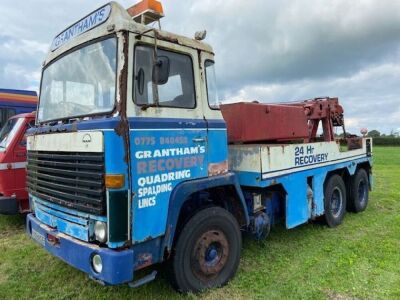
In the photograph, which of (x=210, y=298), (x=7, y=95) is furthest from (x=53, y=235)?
(x=7, y=95)

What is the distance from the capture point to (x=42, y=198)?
13.2ft

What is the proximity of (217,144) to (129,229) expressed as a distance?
1.42m

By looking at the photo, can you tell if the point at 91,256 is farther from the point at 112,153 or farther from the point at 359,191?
the point at 359,191

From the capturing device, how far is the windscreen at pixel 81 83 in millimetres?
3377

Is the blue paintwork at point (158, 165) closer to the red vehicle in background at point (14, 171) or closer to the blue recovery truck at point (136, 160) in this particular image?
the blue recovery truck at point (136, 160)

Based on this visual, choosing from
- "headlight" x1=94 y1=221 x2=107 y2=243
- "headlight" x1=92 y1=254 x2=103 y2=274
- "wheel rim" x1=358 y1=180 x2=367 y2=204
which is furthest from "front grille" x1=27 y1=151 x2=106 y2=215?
"wheel rim" x1=358 y1=180 x2=367 y2=204

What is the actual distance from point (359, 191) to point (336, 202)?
1336 millimetres

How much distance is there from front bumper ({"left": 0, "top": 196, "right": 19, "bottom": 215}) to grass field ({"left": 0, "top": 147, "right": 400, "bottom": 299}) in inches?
16.5

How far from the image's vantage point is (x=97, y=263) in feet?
10.7

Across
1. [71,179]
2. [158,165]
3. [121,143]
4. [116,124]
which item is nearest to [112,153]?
[121,143]

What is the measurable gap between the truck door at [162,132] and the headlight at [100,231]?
0.82 ft

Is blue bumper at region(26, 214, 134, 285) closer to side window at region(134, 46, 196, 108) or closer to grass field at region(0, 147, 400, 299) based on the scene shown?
grass field at region(0, 147, 400, 299)

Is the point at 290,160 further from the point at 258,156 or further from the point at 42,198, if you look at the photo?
the point at 42,198

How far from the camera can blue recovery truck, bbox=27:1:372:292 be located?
126 inches
